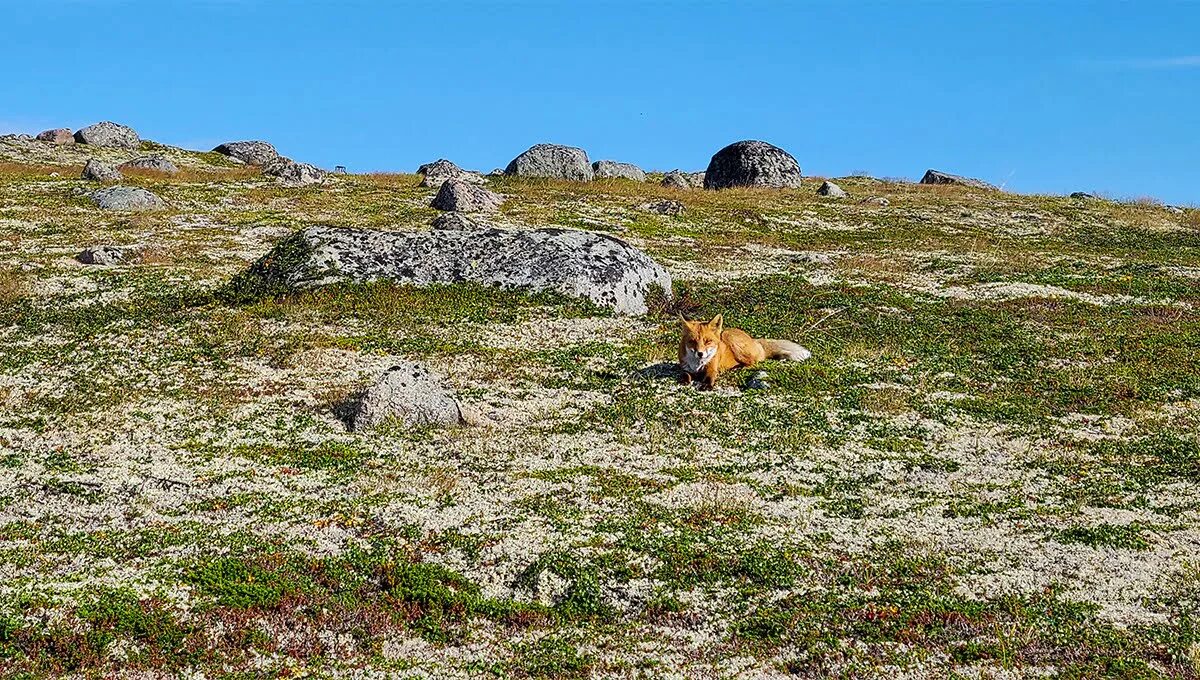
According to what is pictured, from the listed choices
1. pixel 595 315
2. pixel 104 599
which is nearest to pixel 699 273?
pixel 595 315

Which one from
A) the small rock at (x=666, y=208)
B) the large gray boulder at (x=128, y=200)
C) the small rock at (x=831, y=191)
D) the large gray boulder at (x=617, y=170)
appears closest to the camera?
the large gray boulder at (x=128, y=200)

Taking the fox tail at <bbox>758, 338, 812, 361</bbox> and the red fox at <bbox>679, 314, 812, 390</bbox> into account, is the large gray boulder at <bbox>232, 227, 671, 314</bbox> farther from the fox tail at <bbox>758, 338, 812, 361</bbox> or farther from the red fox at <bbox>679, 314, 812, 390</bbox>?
the red fox at <bbox>679, 314, 812, 390</bbox>

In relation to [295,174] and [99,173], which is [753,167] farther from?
[99,173]

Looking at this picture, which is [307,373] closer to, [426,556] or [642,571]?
[426,556]

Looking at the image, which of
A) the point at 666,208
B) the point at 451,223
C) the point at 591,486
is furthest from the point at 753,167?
the point at 591,486

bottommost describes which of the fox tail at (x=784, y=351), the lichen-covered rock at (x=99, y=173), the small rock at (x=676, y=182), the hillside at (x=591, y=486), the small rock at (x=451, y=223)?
the hillside at (x=591, y=486)

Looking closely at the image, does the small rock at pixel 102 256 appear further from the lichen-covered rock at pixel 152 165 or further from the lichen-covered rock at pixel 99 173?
the lichen-covered rock at pixel 152 165

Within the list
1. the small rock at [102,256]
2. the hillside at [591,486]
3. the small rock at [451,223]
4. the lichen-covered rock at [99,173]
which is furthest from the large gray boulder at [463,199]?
the lichen-covered rock at [99,173]

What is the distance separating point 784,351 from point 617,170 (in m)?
55.8

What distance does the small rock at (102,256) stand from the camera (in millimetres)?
34188

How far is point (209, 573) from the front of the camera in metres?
13.3

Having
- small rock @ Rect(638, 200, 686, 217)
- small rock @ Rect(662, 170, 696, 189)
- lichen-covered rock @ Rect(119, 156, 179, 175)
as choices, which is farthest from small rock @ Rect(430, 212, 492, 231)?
lichen-covered rock @ Rect(119, 156, 179, 175)

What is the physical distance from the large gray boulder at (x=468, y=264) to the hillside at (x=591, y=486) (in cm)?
86

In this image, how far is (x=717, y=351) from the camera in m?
22.5
